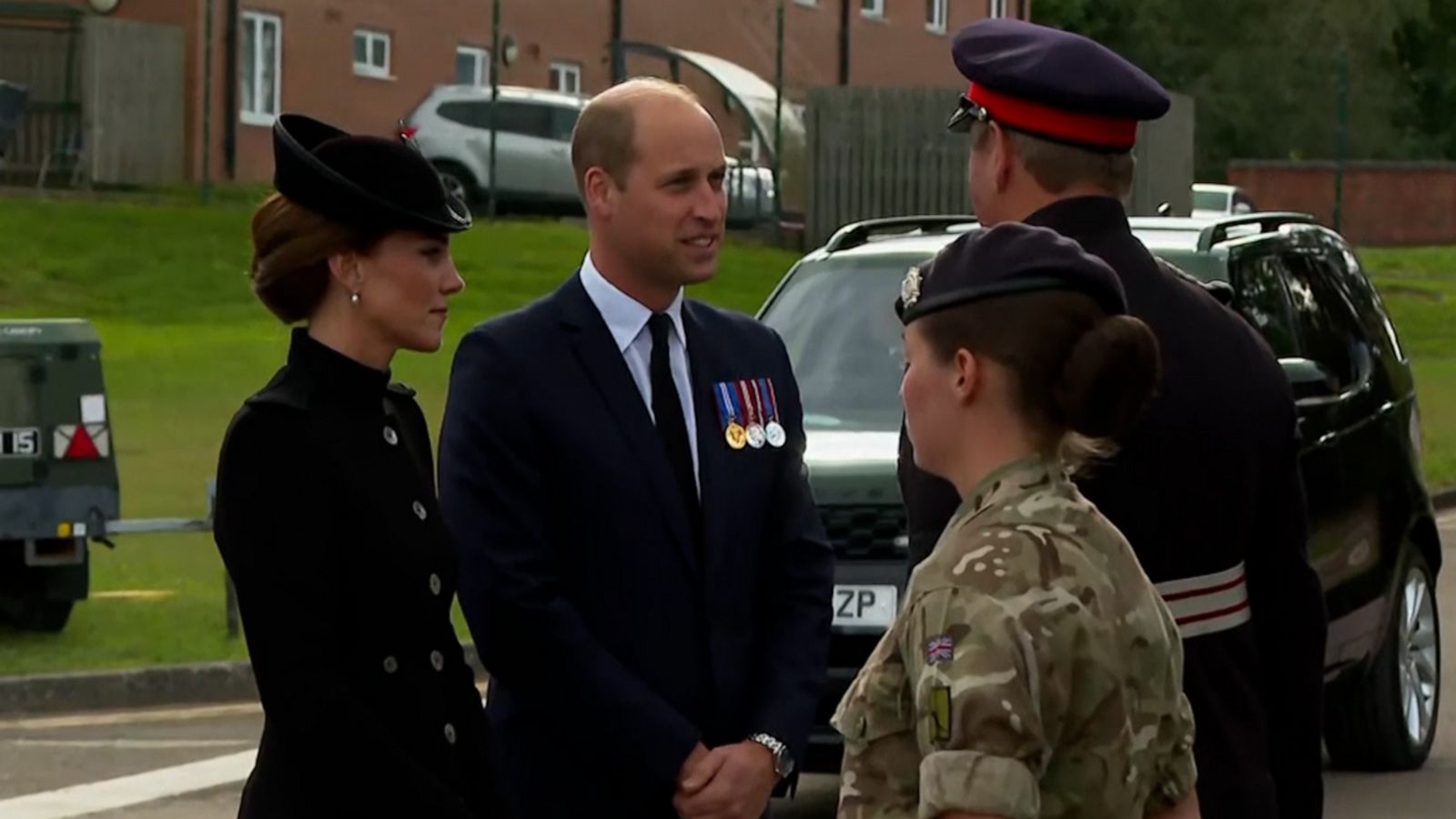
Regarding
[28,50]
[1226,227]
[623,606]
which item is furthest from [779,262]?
[623,606]

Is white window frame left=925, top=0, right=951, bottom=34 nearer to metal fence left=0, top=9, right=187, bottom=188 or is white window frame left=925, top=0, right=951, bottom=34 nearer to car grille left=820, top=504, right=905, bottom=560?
metal fence left=0, top=9, right=187, bottom=188

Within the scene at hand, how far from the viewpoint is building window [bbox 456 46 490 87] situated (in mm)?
40406

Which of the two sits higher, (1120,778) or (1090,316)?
(1090,316)

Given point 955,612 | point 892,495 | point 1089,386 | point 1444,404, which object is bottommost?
point 1444,404

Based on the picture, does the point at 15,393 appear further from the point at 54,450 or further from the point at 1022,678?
the point at 1022,678

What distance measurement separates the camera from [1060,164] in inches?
163

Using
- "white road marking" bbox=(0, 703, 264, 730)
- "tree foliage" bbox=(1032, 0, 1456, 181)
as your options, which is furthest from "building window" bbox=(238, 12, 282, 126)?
"tree foliage" bbox=(1032, 0, 1456, 181)

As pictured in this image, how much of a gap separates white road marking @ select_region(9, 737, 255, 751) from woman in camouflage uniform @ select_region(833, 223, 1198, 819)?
8.09m

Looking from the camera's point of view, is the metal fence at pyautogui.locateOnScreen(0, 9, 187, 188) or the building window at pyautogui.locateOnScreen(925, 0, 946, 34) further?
the building window at pyautogui.locateOnScreen(925, 0, 946, 34)

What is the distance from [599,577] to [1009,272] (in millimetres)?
1560

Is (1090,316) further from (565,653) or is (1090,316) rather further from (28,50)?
(28,50)

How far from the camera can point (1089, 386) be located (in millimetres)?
3191

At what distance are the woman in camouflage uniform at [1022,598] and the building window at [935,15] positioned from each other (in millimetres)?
48708

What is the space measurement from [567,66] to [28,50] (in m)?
10.5
